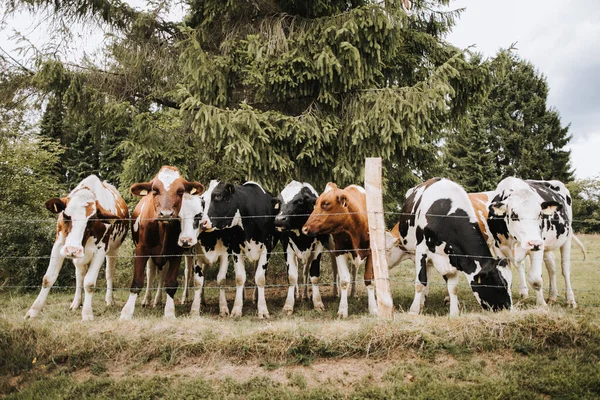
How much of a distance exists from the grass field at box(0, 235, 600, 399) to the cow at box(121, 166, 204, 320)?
1213 millimetres

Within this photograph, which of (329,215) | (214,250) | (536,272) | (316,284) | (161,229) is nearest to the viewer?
(536,272)

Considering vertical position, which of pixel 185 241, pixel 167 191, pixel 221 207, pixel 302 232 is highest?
pixel 167 191

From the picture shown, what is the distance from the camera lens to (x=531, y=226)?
646cm

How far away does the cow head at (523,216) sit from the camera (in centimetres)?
639

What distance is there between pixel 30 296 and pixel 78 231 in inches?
187

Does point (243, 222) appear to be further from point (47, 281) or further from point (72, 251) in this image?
point (47, 281)

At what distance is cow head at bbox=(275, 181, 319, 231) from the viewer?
7.45 m

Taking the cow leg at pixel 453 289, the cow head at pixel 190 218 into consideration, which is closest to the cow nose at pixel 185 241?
the cow head at pixel 190 218

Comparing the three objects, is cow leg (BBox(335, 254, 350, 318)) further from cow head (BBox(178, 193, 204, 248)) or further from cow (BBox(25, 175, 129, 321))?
cow (BBox(25, 175, 129, 321))

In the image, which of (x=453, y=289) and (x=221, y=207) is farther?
(x=221, y=207)

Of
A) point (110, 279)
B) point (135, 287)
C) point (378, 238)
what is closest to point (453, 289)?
point (378, 238)

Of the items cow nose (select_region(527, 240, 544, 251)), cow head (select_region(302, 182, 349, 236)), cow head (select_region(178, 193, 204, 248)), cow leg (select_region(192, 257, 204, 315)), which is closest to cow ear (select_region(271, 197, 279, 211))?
cow head (select_region(302, 182, 349, 236))

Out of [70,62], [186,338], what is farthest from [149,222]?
[70,62]

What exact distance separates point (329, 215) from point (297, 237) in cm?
112
